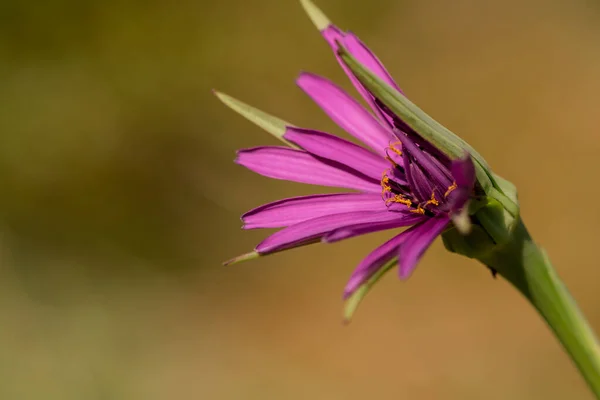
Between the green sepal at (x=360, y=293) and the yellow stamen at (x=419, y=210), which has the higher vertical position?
the yellow stamen at (x=419, y=210)

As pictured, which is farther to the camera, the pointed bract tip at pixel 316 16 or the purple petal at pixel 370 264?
the pointed bract tip at pixel 316 16

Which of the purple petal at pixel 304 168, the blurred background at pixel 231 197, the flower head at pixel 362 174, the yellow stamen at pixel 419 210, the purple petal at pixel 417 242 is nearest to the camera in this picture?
the purple petal at pixel 417 242

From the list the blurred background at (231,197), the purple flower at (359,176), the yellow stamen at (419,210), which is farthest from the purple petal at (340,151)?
the blurred background at (231,197)

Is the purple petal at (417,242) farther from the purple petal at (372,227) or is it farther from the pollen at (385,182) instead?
the pollen at (385,182)

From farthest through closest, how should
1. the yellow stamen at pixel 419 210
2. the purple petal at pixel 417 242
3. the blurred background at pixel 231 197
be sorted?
1. the blurred background at pixel 231 197
2. the yellow stamen at pixel 419 210
3. the purple petal at pixel 417 242

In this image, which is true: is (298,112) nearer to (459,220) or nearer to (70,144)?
(70,144)

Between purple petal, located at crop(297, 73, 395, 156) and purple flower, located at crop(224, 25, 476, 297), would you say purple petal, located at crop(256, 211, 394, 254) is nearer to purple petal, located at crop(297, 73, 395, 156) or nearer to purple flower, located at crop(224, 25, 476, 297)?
purple flower, located at crop(224, 25, 476, 297)

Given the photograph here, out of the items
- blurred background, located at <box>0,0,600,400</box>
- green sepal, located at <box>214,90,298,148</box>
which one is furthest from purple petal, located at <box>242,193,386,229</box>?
blurred background, located at <box>0,0,600,400</box>
